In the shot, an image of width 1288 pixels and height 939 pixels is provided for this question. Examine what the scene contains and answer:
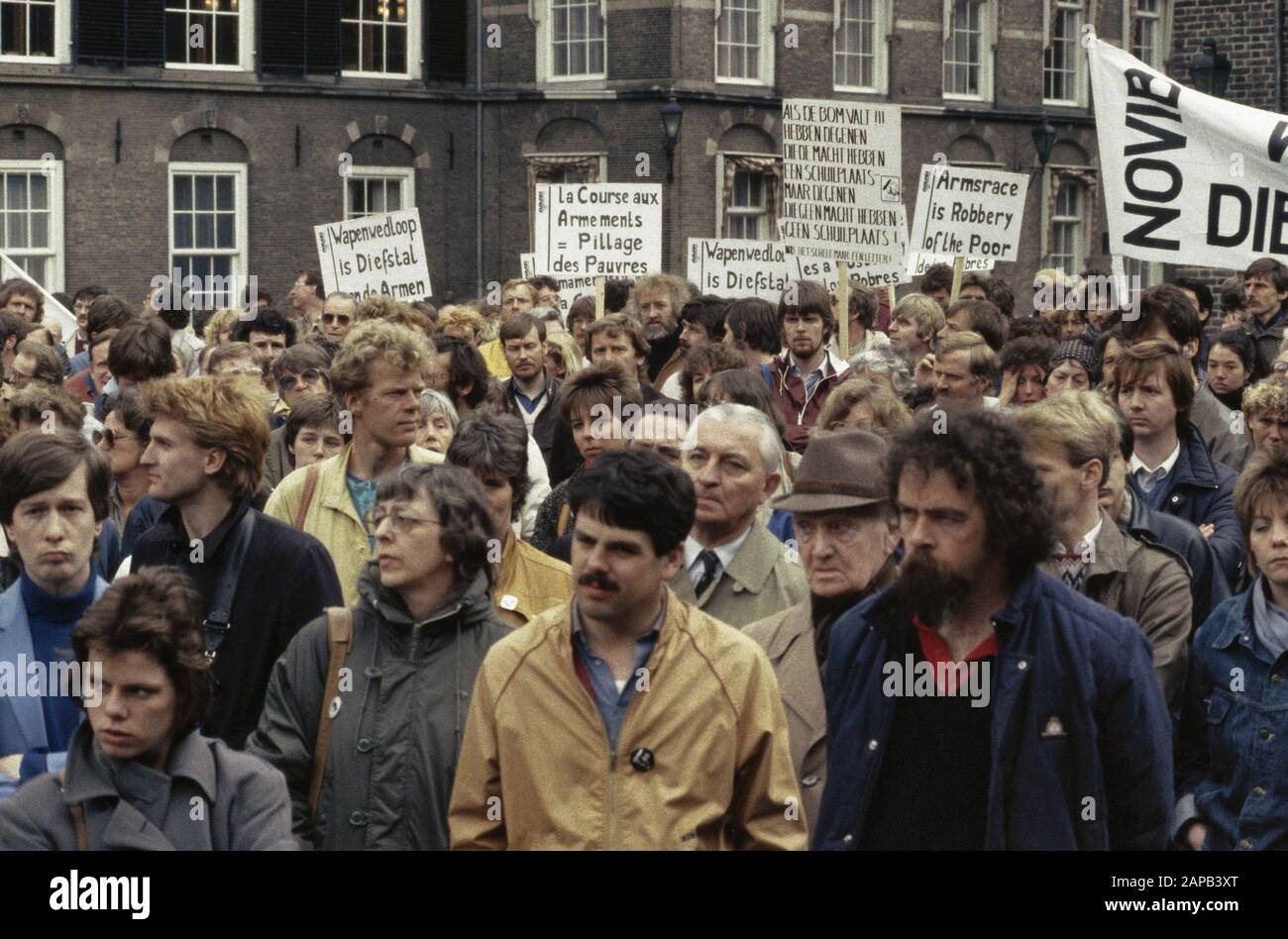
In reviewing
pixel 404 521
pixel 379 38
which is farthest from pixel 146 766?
pixel 379 38

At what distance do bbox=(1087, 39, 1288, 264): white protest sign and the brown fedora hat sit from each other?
510 centimetres

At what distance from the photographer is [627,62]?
1319 inches

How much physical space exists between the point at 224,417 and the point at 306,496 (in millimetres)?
939

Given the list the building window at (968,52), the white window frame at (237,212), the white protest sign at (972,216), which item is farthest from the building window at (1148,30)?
the white protest sign at (972,216)

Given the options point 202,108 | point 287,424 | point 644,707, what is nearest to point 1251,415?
point 287,424

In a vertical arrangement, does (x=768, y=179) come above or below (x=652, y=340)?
above

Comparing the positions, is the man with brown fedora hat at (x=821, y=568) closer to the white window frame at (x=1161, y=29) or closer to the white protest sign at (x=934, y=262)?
the white protest sign at (x=934, y=262)

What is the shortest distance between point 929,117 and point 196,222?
40.2 ft

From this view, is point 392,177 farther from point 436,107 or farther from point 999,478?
point 999,478

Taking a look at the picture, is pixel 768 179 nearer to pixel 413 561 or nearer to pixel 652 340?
pixel 652 340

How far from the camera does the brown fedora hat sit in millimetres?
5730

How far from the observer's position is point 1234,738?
5773 millimetres

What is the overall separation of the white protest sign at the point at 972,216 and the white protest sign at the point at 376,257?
12.4ft

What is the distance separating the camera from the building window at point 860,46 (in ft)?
117
